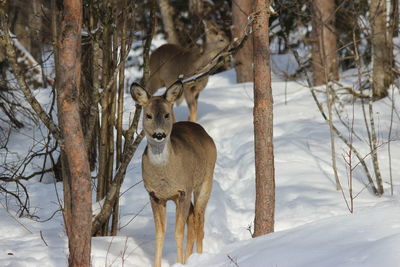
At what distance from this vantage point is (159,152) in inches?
291

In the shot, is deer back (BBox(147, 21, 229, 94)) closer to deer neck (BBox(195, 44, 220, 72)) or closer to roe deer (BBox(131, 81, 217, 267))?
deer neck (BBox(195, 44, 220, 72))

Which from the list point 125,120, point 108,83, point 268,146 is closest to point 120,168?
point 108,83

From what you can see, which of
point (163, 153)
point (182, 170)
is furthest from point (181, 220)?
point (163, 153)

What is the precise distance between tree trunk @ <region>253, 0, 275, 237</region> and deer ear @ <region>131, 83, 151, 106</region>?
3.78 ft

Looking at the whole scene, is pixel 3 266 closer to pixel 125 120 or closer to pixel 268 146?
pixel 268 146

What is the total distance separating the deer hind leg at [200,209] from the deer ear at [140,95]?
4.88 feet

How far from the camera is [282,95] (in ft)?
51.1

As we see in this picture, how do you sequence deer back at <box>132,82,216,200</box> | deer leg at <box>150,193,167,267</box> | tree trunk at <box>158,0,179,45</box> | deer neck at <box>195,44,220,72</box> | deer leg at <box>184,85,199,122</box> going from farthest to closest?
1. tree trunk at <box>158,0,179,45</box>
2. deer neck at <box>195,44,220,72</box>
3. deer leg at <box>184,85,199,122</box>
4. deer leg at <box>150,193,167,267</box>
5. deer back at <box>132,82,216,200</box>

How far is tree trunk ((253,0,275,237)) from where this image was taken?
7.34 m

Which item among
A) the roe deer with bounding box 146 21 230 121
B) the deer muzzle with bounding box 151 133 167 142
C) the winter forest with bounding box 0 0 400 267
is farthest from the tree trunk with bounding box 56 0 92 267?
the roe deer with bounding box 146 21 230 121

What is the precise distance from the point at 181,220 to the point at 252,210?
2.39m

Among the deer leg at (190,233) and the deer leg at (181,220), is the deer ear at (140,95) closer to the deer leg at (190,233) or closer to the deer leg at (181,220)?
the deer leg at (181,220)

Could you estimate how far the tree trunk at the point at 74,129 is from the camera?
19.2 ft

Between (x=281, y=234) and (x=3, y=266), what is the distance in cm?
257
